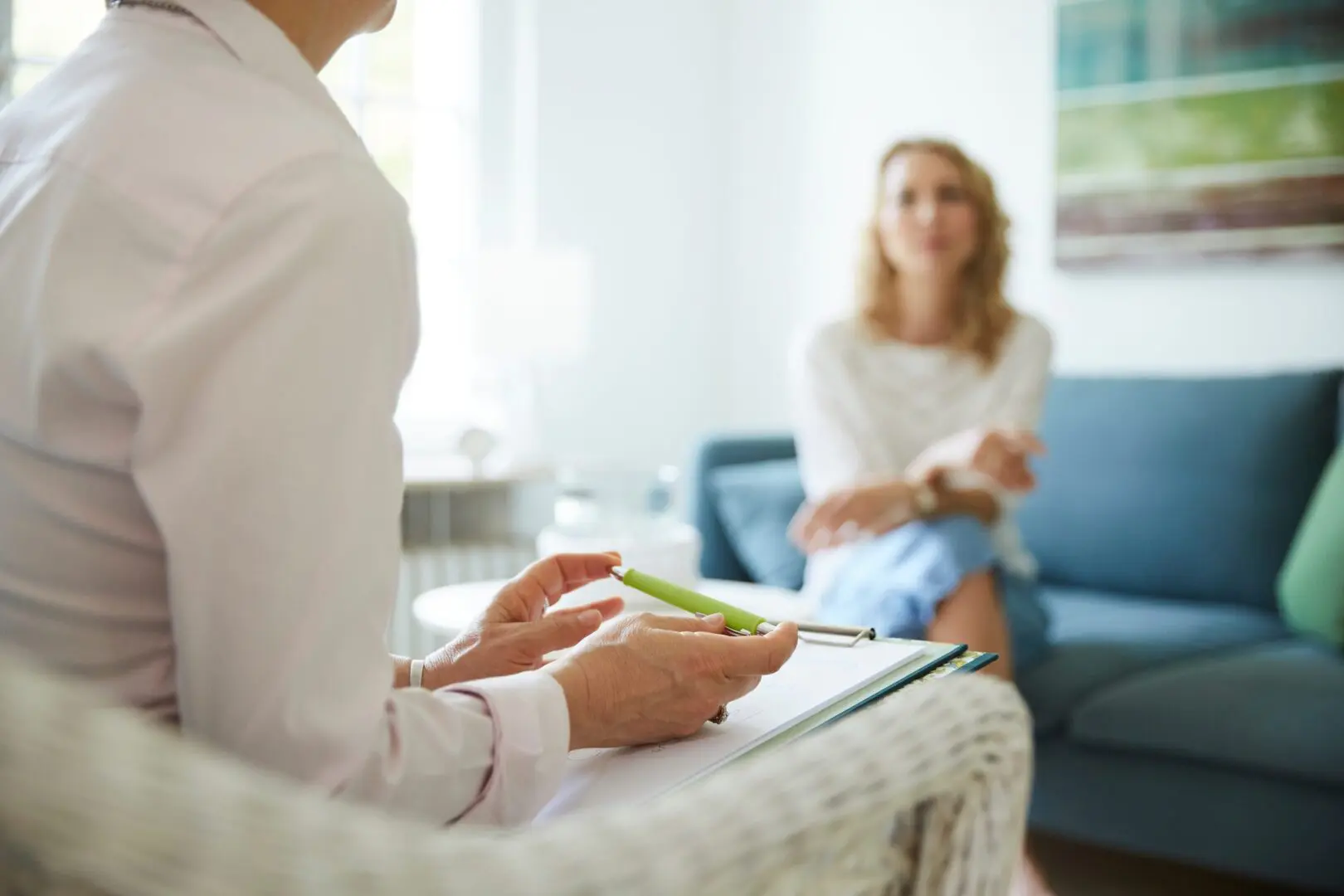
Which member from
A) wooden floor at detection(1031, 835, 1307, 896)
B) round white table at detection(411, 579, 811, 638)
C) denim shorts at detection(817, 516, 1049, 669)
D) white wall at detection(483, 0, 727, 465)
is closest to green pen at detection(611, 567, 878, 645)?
round white table at detection(411, 579, 811, 638)

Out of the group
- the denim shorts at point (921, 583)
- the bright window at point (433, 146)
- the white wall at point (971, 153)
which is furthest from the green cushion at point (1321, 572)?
the bright window at point (433, 146)

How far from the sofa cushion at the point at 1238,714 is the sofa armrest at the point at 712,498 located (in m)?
0.94

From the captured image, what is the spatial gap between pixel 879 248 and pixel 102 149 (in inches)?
86.7

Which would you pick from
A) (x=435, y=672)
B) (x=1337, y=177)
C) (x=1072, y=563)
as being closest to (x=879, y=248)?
(x=1072, y=563)

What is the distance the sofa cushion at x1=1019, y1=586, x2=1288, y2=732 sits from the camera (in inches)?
84.7

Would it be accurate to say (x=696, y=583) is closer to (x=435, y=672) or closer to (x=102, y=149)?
(x=435, y=672)

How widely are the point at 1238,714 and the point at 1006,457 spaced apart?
547mm

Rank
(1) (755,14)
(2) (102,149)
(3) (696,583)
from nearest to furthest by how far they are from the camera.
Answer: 1. (2) (102,149)
2. (3) (696,583)
3. (1) (755,14)

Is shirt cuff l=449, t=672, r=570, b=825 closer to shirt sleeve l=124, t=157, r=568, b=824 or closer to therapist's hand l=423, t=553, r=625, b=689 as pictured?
shirt sleeve l=124, t=157, r=568, b=824

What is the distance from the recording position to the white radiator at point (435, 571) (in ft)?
10.2

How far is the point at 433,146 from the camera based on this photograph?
355cm

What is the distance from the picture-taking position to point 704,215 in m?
4.04

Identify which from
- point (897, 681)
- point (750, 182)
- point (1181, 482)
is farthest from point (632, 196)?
point (897, 681)

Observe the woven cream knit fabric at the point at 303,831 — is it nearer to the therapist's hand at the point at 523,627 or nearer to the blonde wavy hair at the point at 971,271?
the therapist's hand at the point at 523,627
